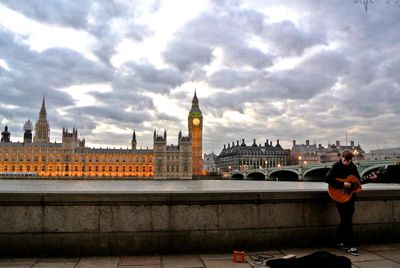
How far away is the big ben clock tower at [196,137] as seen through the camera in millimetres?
168250

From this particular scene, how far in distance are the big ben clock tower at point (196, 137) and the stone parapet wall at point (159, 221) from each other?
6213 inches

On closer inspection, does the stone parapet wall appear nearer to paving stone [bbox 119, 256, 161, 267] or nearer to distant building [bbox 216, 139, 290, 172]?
paving stone [bbox 119, 256, 161, 267]

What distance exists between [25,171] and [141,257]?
163 m

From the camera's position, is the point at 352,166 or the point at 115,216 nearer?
the point at 115,216

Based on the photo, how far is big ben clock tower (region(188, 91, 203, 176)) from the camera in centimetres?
16825

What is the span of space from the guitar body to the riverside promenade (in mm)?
571

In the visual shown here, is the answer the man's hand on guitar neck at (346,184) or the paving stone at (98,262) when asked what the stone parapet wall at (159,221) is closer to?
the paving stone at (98,262)

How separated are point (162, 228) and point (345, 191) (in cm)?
324

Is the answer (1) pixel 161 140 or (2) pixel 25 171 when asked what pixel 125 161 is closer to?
(1) pixel 161 140

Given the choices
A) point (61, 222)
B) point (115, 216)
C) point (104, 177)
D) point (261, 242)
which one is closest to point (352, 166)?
point (261, 242)

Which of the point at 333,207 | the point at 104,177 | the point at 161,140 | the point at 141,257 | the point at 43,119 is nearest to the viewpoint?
the point at 141,257

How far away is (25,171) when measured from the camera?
153750mm

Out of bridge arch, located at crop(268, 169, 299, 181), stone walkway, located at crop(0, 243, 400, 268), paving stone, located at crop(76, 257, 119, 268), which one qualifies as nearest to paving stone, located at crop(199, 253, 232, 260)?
stone walkway, located at crop(0, 243, 400, 268)

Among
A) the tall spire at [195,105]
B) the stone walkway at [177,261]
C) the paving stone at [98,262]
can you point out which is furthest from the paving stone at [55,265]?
the tall spire at [195,105]
